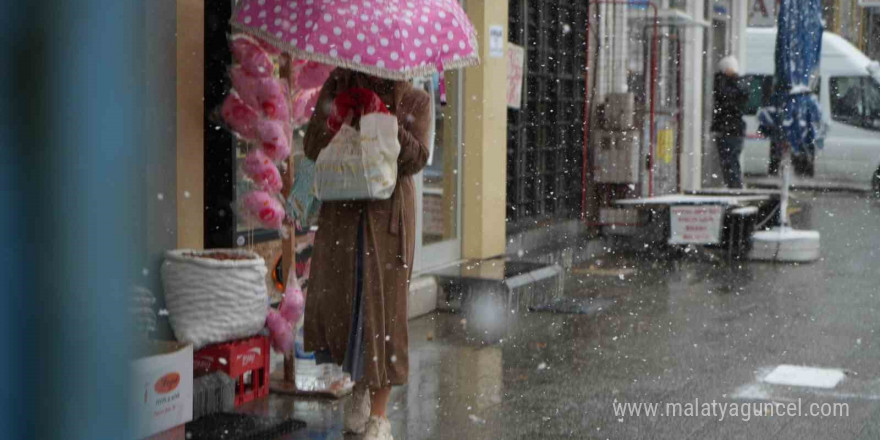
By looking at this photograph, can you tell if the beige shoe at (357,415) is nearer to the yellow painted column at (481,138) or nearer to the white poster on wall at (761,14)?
the yellow painted column at (481,138)

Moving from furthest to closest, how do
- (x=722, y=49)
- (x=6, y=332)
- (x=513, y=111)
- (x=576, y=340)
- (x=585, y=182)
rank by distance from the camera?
1. (x=722, y=49)
2. (x=585, y=182)
3. (x=513, y=111)
4. (x=576, y=340)
5. (x=6, y=332)

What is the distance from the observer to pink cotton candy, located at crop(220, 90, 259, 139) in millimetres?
5648

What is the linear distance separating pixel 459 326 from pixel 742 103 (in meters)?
10.2

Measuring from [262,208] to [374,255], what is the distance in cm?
88

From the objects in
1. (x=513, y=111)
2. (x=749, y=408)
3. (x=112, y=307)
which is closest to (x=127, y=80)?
(x=112, y=307)

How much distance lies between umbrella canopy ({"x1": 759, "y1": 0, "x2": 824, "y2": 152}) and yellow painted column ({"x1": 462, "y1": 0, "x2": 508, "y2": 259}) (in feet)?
10.3

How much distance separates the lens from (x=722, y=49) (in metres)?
24.7

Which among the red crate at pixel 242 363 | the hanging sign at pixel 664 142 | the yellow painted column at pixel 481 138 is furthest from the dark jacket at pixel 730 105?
the red crate at pixel 242 363

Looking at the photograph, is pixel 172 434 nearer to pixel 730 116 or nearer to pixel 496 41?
pixel 496 41

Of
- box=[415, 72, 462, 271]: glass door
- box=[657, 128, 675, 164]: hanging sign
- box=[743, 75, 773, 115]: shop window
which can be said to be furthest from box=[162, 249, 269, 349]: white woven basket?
box=[743, 75, 773, 115]: shop window

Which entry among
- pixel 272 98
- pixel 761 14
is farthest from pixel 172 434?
pixel 761 14

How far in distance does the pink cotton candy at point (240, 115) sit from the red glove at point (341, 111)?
65 cm

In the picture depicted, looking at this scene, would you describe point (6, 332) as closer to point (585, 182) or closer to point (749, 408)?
A: point (749, 408)

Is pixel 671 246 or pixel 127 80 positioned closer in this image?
pixel 127 80
